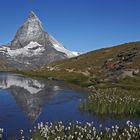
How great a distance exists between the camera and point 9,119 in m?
41.1

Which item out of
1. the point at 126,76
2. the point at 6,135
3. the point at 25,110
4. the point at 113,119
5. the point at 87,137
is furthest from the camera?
the point at 126,76

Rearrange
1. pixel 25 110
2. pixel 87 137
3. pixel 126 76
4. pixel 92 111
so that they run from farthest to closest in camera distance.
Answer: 1. pixel 126 76
2. pixel 25 110
3. pixel 92 111
4. pixel 87 137

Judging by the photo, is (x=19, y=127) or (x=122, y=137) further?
(x=19, y=127)

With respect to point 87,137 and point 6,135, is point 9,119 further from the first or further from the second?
point 87,137

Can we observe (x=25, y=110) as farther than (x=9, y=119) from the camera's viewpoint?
Yes

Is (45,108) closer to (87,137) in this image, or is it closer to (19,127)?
(19,127)

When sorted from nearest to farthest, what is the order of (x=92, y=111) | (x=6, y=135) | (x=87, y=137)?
(x=87, y=137)
(x=6, y=135)
(x=92, y=111)

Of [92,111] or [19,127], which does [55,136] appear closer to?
[19,127]

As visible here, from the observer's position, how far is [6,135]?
3155cm

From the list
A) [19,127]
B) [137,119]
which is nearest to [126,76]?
[137,119]

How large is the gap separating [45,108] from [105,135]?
26.5 meters

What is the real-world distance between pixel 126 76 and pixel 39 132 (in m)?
77.8

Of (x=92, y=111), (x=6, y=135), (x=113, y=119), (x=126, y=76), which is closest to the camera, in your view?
(x=6, y=135)

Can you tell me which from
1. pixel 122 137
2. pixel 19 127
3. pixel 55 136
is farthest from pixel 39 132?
pixel 19 127
